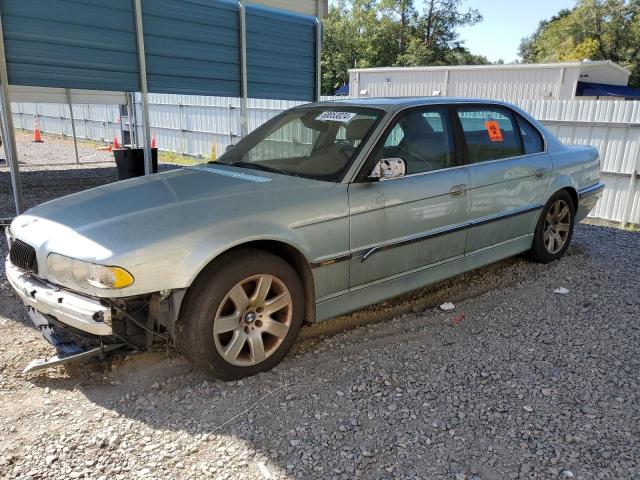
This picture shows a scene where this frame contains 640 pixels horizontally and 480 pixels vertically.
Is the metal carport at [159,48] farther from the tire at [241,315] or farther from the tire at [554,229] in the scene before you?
the tire at [554,229]

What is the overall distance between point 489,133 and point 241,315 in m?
2.92

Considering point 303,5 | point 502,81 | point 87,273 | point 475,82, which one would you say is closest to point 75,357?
point 87,273

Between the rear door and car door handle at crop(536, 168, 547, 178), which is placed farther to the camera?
car door handle at crop(536, 168, 547, 178)

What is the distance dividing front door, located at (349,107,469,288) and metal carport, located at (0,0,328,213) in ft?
14.7

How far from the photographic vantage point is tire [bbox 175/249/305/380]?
2910mm

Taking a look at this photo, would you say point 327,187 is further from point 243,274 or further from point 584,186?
point 584,186

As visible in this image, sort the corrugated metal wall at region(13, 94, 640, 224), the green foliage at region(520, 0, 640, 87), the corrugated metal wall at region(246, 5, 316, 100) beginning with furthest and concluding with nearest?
1. the green foliage at region(520, 0, 640, 87)
2. the corrugated metal wall at region(13, 94, 640, 224)
3. the corrugated metal wall at region(246, 5, 316, 100)

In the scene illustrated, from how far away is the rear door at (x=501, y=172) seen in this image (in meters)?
4.35

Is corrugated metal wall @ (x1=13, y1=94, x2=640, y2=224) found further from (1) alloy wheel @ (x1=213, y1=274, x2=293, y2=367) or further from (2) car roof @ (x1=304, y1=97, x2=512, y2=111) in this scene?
(1) alloy wheel @ (x1=213, y1=274, x2=293, y2=367)

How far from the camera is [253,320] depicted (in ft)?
10.3

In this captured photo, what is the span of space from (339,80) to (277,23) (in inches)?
1558

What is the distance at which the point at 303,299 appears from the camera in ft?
11.0

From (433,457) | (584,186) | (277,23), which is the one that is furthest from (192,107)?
(433,457)

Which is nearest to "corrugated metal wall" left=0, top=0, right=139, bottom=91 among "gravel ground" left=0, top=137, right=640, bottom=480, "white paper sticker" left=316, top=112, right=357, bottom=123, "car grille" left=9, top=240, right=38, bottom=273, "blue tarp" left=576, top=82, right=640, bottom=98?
"gravel ground" left=0, top=137, right=640, bottom=480
